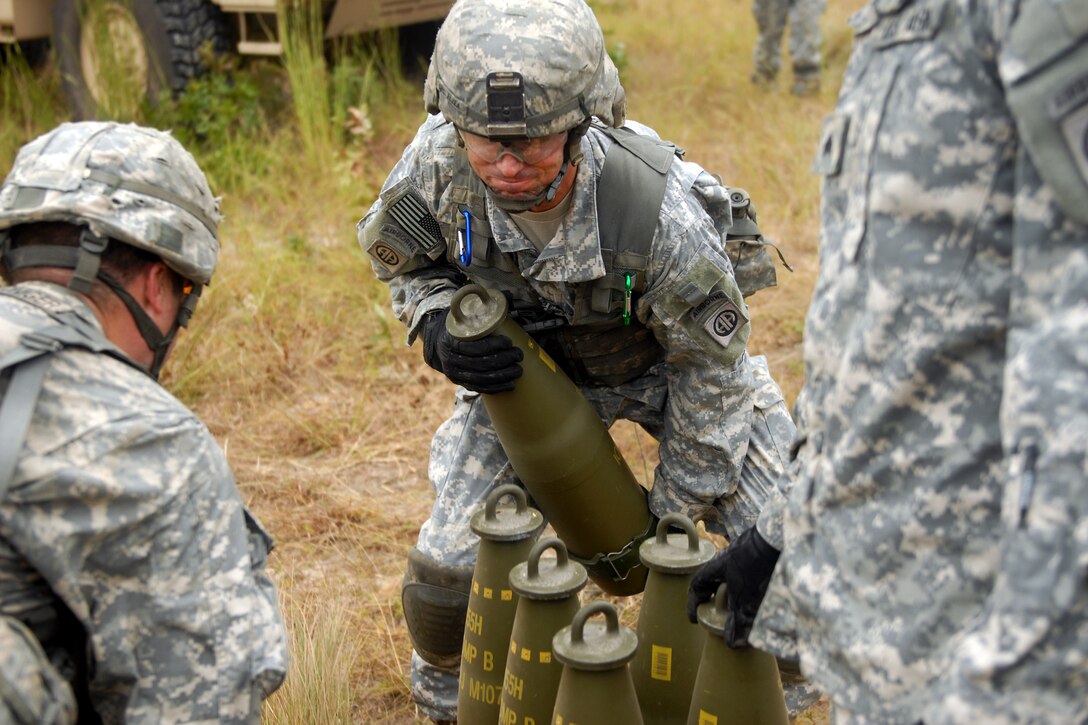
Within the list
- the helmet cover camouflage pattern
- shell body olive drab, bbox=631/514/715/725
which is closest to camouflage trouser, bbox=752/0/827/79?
shell body olive drab, bbox=631/514/715/725

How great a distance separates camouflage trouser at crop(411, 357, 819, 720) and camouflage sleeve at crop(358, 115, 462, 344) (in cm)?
32

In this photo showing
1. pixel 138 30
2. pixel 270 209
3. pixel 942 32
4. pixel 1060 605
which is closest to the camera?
pixel 1060 605

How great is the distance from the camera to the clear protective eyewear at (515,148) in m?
2.95

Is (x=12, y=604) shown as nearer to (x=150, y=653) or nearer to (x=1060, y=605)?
(x=150, y=653)

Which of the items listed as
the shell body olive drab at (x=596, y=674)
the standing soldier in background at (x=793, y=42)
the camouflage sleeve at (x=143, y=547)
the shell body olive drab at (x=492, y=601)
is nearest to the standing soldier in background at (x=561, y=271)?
the shell body olive drab at (x=492, y=601)

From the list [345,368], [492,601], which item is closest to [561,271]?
[492,601]

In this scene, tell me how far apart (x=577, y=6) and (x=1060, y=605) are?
2034 mm

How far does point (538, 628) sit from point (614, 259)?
0.98m

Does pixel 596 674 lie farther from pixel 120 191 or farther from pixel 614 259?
pixel 120 191

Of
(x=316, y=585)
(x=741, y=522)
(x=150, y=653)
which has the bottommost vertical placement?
(x=316, y=585)

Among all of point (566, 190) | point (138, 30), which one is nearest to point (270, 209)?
point (138, 30)

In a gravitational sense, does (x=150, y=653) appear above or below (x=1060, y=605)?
below

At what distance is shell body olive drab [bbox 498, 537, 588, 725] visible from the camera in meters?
2.65

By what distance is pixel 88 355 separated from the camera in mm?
2072
